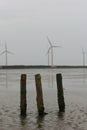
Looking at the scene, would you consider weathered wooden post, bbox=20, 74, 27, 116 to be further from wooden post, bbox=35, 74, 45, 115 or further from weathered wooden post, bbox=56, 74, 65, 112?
weathered wooden post, bbox=56, 74, 65, 112

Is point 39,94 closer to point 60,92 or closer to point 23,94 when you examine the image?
point 23,94

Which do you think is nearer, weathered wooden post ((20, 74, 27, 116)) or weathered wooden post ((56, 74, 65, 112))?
weathered wooden post ((20, 74, 27, 116))

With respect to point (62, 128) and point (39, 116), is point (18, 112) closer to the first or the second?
point (39, 116)

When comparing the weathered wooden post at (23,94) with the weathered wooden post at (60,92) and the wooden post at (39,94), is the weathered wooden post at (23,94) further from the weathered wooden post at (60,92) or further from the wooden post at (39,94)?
the weathered wooden post at (60,92)

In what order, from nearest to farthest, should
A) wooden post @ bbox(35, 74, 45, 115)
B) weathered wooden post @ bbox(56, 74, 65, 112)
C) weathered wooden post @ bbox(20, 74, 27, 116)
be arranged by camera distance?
wooden post @ bbox(35, 74, 45, 115) → weathered wooden post @ bbox(20, 74, 27, 116) → weathered wooden post @ bbox(56, 74, 65, 112)

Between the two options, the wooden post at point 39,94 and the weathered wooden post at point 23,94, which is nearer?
the wooden post at point 39,94

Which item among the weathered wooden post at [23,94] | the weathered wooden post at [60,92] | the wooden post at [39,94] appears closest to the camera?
the wooden post at [39,94]

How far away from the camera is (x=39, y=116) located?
20141mm

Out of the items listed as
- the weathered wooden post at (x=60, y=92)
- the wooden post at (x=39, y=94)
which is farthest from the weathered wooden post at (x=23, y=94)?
the weathered wooden post at (x=60, y=92)

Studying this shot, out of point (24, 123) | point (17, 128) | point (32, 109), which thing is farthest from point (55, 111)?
point (17, 128)

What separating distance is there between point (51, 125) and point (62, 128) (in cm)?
100

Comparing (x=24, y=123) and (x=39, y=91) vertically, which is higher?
(x=39, y=91)

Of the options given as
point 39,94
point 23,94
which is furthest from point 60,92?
point 23,94

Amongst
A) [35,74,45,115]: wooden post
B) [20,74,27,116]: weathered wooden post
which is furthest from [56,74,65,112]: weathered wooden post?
[20,74,27,116]: weathered wooden post
